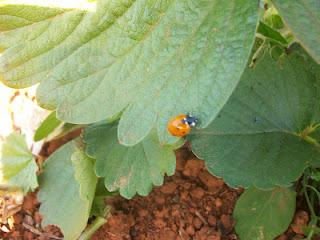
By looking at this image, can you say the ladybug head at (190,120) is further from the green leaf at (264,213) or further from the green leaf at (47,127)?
the green leaf at (47,127)

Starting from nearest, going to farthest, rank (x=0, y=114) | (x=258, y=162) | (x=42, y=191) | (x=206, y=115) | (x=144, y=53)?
(x=206, y=115), (x=144, y=53), (x=258, y=162), (x=42, y=191), (x=0, y=114)

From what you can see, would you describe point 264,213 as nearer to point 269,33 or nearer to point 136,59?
point 269,33

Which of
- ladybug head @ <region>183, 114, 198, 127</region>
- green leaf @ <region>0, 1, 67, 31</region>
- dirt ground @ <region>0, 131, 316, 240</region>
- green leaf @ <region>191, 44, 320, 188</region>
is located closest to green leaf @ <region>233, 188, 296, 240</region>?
dirt ground @ <region>0, 131, 316, 240</region>

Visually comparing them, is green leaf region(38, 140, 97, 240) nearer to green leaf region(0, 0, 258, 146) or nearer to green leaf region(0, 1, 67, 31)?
green leaf region(0, 0, 258, 146)

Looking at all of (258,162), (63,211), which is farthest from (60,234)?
(258,162)

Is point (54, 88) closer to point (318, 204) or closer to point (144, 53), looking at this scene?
point (144, 53)

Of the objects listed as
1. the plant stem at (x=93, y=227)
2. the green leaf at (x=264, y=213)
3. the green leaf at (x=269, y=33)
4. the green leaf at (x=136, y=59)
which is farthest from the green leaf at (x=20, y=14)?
the green leaf at (x=264, y=213)
